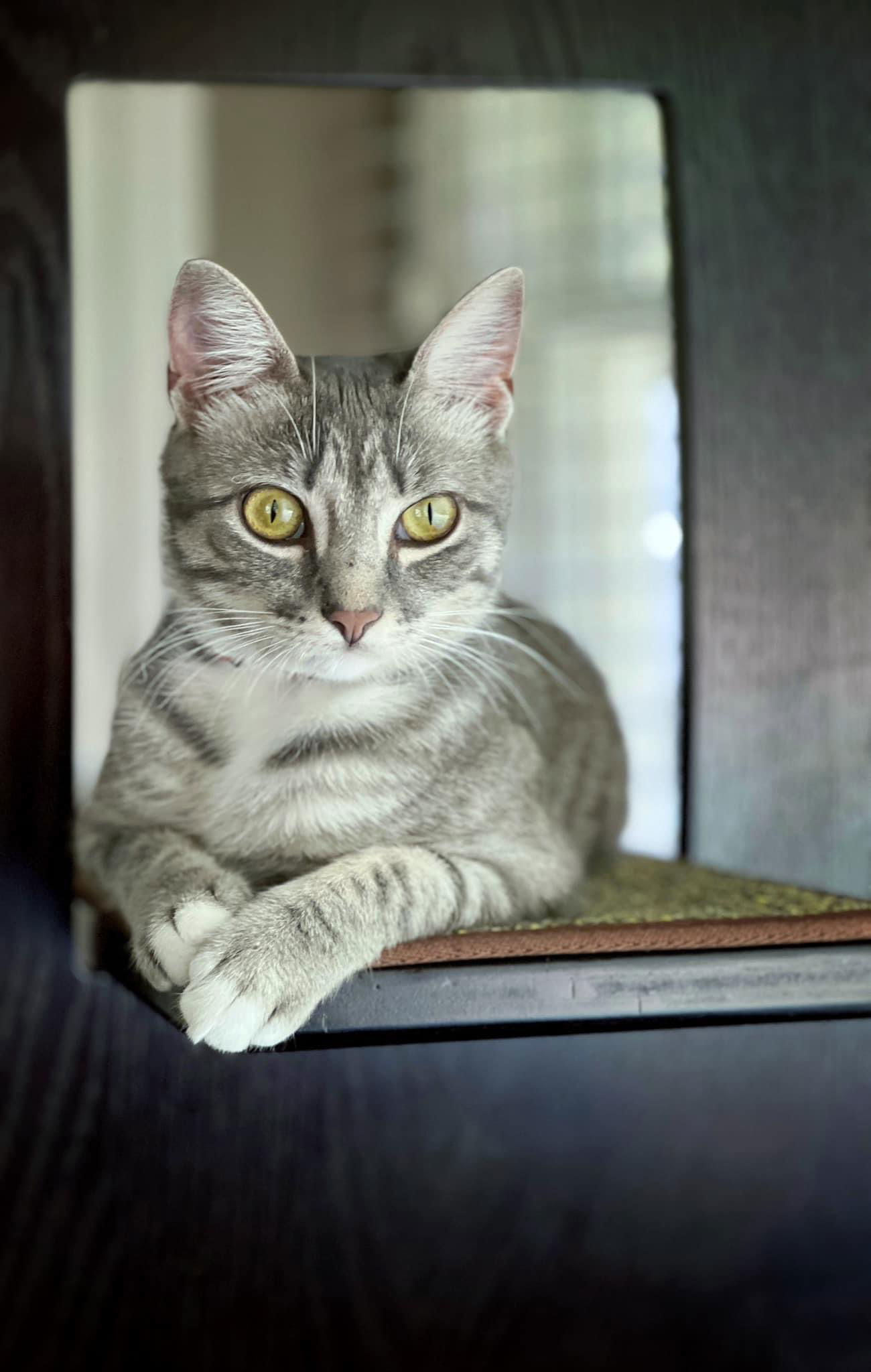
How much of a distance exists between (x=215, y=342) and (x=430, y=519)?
21 centimetres

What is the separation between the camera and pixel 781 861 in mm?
1216

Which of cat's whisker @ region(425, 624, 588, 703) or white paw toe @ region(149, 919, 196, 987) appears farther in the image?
cat's whisker @ region(425, 624, 588, 703)

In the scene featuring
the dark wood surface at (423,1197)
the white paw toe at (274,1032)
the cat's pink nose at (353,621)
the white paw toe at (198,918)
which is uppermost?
the cat's pink nose at (353,621)

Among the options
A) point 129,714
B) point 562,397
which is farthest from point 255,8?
point 562,397

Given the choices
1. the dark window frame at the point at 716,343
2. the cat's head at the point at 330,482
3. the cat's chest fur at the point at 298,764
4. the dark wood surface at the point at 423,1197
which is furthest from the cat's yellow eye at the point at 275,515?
the dark wood surface at the point at 423,1197

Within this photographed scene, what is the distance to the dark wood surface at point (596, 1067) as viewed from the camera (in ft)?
3.55

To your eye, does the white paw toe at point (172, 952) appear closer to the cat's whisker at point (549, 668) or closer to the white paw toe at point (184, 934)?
the white paw toe at point (184, 934)

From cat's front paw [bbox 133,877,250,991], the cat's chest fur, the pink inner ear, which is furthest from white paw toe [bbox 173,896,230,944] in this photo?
the pink inner ear

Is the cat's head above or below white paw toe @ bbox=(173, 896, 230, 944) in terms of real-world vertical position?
above

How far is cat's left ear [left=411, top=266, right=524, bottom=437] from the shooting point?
912 mm

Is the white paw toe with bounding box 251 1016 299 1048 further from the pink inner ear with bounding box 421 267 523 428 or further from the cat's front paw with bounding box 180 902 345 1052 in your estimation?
the pink inner ear with bounding box 421 267 523 428

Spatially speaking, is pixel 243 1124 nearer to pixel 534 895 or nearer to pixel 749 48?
pixel 534 895

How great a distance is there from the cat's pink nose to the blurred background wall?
1.33ft

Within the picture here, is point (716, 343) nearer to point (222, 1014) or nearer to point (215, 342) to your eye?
point (215, 342)
